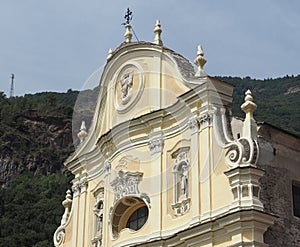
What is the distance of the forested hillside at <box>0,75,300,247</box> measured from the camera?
142ft

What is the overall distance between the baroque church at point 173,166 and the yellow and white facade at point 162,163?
25mm

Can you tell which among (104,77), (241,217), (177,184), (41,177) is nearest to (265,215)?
(241,217)

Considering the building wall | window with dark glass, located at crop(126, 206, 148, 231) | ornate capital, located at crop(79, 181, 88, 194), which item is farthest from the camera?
ornate capital, located at crop(79, 181, 88, 194)

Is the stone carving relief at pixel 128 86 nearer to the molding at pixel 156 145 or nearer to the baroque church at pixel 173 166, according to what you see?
the baroque church at pixel 173 166

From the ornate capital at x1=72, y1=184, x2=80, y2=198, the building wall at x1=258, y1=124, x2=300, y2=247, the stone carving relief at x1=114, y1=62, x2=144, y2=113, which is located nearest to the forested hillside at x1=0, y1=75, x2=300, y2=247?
the ornate capital at x1=72, y1=184, x2=80, y2=198

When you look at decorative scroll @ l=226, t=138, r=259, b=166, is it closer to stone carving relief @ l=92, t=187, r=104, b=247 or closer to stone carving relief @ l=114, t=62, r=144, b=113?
stone carving relief @ l=114, t=62, r=144, b=113

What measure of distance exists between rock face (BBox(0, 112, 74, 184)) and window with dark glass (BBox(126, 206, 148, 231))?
42134mm

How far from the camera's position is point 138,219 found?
17.5 m

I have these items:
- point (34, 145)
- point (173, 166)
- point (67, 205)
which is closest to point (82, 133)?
point (67, 205)

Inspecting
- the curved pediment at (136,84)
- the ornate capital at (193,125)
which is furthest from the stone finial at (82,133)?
the ornate capital at (193,125)

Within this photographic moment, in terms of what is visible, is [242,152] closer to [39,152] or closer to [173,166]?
[173,166]

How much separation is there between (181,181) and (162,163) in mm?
812

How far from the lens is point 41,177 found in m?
56.8

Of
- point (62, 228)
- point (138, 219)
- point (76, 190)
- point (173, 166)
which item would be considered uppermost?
point (76, 190)
